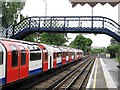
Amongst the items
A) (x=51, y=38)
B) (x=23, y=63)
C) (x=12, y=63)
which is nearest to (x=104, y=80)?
(x=23, y=63)

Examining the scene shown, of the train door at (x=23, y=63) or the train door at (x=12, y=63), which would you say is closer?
the train door at (x=12, y=63)

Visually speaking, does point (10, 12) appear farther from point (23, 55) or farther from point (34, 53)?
point (23, 55)

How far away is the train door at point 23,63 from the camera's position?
49.6 ft

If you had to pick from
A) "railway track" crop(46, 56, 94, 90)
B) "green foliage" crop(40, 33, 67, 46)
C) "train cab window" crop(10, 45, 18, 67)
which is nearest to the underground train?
"train cab window" crop(10, 45, 18, 67)

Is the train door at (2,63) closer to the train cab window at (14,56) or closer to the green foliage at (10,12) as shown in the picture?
the train cab window at (14,56)

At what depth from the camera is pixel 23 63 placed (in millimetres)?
15609

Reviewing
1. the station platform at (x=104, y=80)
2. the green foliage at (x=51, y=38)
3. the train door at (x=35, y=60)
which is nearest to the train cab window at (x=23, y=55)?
the train door at (x=35, y=60)

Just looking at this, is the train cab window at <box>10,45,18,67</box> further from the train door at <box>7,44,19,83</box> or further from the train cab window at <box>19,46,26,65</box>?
the train cab window at <box>19,46,26,65</box>

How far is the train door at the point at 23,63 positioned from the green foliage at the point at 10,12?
69.2ft

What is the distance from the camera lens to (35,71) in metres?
19.2

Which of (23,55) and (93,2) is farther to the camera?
(23,55)

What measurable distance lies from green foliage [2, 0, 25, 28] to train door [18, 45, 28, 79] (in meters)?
21.1

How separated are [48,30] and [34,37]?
18813mm

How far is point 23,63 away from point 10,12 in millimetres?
23287
